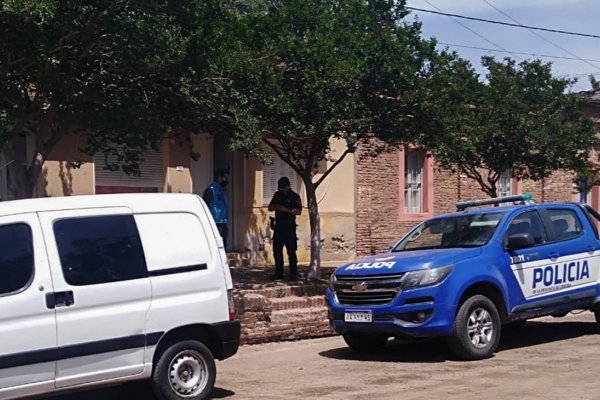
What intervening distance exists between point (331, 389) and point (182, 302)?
1.89 m

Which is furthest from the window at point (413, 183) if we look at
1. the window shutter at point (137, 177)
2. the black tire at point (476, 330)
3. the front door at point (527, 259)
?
the black tire at point (476, 330)

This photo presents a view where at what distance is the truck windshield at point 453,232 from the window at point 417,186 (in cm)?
1041

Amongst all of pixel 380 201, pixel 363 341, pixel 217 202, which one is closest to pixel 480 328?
pixel 363 341

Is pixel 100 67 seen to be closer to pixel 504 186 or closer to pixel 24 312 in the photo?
pixel 24 312

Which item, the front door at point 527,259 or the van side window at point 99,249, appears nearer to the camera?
the van side window at point 99,249

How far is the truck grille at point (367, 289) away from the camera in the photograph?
1013cm

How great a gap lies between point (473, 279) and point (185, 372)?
146 inches

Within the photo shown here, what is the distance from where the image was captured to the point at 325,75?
43.0 ft

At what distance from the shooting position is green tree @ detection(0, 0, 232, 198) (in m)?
9.48

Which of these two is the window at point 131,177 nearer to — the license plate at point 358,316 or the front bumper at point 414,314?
the license plate at point 358,316

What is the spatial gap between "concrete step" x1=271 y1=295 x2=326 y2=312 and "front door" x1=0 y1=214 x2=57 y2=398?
18.0 feet

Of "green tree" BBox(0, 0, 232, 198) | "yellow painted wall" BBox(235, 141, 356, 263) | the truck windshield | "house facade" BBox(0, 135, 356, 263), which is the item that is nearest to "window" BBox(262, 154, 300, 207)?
"house facade" BBox(0, 135, 356, 263)

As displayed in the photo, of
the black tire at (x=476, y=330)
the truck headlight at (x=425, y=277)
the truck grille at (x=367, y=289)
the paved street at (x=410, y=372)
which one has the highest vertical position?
the truck headlight at (x=425, y=277)

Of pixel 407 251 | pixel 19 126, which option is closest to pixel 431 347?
pixel 407 251
